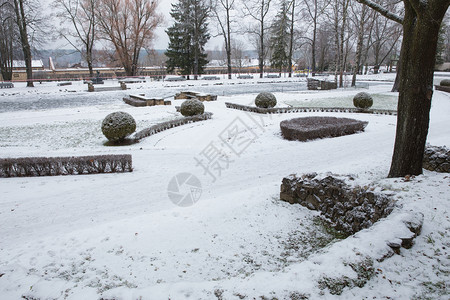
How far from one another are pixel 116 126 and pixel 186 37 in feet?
121

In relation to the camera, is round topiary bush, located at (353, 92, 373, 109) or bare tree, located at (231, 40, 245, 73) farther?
bare tree, located at (231, 40, 245, 73)

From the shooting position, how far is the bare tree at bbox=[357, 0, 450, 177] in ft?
16.7

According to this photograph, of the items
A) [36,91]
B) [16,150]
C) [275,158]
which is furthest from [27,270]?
[36,91]

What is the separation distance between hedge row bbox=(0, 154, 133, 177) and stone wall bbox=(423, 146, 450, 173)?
7575 millimetres

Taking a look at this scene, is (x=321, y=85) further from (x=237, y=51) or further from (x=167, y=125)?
(x=237, y=51)

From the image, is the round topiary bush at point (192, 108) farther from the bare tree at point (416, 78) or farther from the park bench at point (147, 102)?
the bare tree at point (416, 78)

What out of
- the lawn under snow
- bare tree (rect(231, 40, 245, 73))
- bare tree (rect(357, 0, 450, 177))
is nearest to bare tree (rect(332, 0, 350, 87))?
the lawn under snow

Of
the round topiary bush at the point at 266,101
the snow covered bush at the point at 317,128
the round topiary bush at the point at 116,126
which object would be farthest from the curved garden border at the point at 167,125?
the snow covered bush at the point at 317,128

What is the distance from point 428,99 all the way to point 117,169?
7779 mm

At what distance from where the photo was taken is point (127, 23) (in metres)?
41.8

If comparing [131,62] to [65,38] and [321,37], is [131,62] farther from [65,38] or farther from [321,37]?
[321,37]

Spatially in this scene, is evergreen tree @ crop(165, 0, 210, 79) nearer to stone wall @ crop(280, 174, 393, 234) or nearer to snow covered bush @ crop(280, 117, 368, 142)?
snow covered bush @ crop(280, 117, 368, 142)

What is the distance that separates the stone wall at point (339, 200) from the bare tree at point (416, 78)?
1.59 meters

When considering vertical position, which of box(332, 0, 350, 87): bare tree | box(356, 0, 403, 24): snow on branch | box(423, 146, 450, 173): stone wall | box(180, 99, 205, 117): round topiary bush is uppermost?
→ box(332, 0, 350, 87): bare tree
